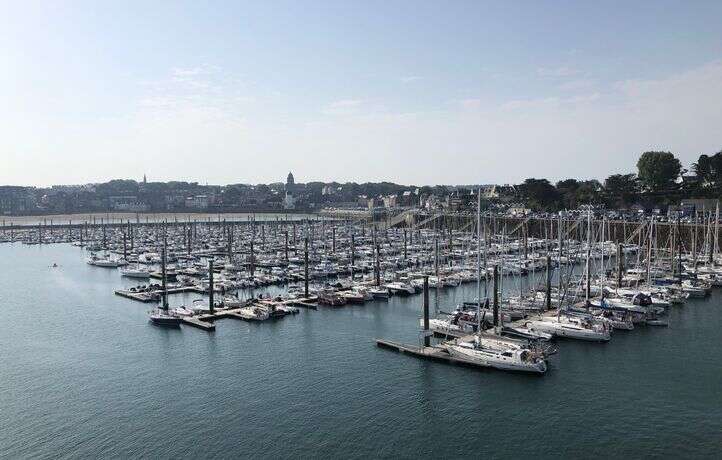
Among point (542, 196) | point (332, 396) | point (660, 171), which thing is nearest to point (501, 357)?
point (332, 396)

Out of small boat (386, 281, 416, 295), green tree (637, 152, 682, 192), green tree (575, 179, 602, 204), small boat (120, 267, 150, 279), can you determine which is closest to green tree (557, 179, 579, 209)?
green tree (575, 179, 602, 204)

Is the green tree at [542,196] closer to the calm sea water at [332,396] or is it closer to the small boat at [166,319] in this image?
the calm sea water at [332,396]

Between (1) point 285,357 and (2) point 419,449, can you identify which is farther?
(1) point 285,357

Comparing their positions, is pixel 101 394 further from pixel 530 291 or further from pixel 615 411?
pixel 530 291

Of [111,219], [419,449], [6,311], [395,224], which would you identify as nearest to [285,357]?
[419,449]

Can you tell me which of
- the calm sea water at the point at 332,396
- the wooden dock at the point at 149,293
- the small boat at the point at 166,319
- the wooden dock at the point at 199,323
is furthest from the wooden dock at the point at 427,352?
the wooden dock at the point at 149,293

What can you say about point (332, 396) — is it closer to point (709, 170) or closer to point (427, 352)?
point (427, 352)
